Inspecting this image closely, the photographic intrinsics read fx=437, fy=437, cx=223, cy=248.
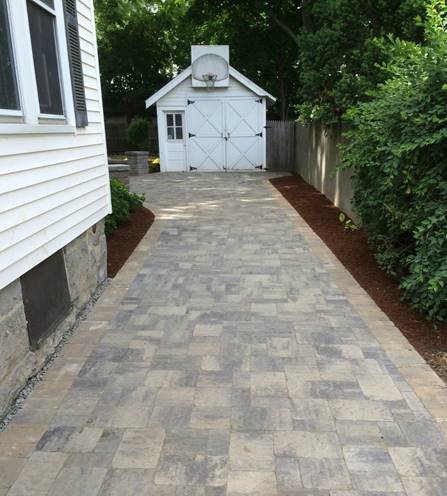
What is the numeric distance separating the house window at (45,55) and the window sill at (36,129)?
0.13 metres

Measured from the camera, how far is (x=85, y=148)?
3920 mm

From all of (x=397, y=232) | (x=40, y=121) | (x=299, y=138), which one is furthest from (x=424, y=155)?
(x=299, y=138)

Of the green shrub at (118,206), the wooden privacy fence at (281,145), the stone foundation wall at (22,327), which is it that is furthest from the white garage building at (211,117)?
the stone foundation wall at (22,327)

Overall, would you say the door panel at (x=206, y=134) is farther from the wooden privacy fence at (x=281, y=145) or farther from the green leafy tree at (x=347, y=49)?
the green leafy tree at (x=347, y=49)

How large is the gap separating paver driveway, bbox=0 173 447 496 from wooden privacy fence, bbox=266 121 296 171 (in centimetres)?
1043

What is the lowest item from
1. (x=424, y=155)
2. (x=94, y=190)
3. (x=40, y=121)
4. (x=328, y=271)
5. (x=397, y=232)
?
(x=328, y=271)

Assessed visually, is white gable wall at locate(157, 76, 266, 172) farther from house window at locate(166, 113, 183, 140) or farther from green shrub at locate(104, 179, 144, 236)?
green shrub at locate(104, 179, 144, 236)

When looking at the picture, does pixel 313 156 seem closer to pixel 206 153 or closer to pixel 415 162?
pixel 206 153

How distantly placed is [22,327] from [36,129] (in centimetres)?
126

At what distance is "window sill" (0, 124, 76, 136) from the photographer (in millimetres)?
2430

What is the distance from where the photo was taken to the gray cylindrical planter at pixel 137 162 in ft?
46.1

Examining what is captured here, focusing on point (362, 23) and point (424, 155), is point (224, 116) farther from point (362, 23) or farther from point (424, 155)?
point (424, 155)

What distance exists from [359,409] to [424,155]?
88.5 inches

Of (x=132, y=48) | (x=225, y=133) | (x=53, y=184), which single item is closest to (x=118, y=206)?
(x=53, y=184)
